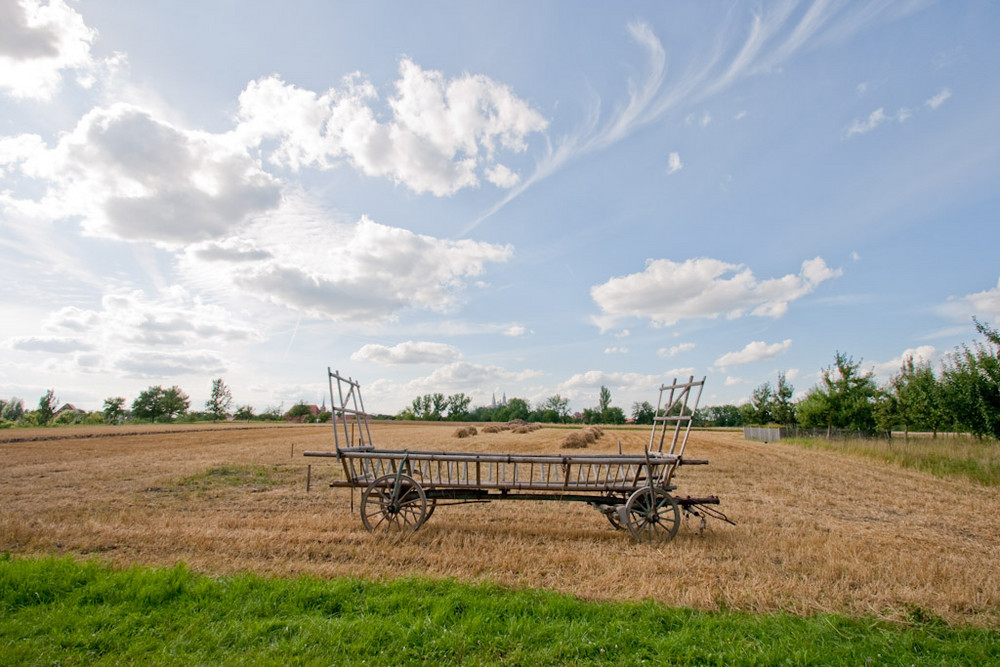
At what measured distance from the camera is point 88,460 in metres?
19.5

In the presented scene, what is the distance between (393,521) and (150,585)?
12.3 ft

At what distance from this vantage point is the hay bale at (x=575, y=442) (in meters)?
27.3

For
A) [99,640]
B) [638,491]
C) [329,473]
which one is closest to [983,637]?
[638,491]

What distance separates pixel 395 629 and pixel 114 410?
90215mm

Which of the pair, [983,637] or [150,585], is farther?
[150,585]

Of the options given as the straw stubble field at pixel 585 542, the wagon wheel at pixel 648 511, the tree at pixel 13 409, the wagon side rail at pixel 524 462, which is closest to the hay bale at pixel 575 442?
the straw stubble field at pixel 585 542

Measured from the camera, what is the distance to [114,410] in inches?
2889

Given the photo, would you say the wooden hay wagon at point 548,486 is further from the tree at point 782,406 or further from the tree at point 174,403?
the tree at point 174,403

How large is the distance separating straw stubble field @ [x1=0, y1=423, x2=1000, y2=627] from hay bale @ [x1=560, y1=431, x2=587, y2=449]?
13.5 meters

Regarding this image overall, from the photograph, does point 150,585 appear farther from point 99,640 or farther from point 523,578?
point 523,578

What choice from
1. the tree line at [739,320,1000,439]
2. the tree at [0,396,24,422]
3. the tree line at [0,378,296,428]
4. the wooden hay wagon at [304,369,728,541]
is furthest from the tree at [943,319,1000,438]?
the tree at [0,396,24,422]

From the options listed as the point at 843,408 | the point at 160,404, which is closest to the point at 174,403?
the point at 160,404

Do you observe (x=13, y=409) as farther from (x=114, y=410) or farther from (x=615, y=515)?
(x=615, y=515)

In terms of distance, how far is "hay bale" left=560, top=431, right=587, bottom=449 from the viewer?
2730cm
